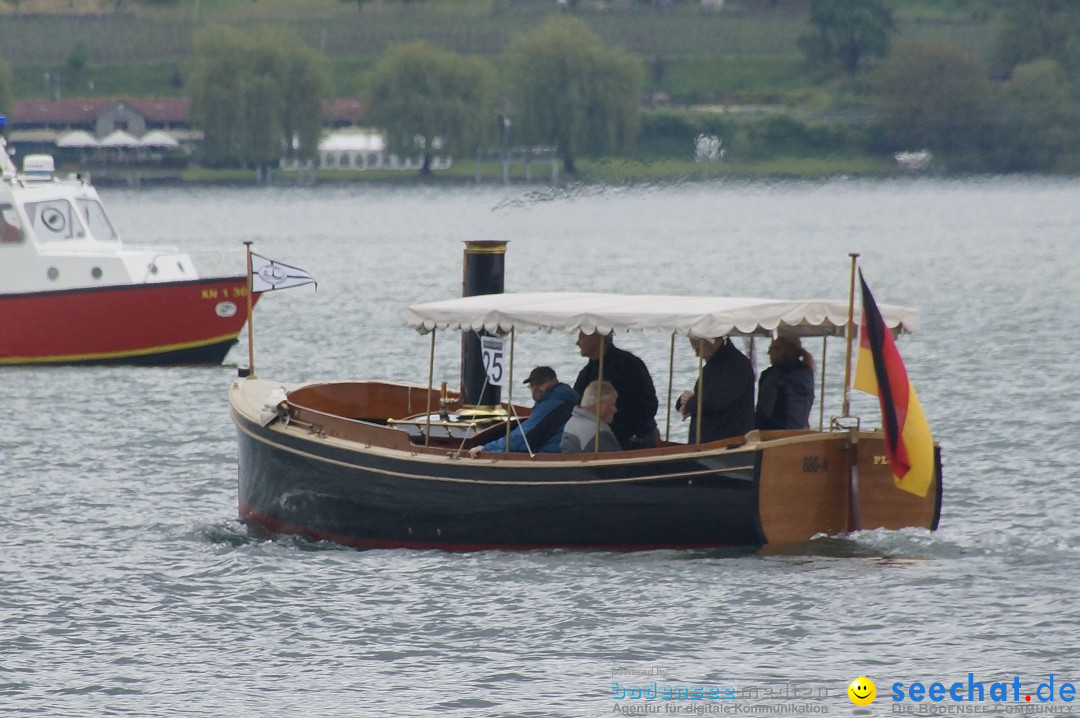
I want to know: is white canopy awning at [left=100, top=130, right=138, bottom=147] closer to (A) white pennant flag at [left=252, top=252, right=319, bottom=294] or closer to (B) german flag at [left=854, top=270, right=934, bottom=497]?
(A) white pennant flag at [left=252, top=252, right=319, bottom=294]

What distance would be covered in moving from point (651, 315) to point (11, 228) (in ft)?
65.0

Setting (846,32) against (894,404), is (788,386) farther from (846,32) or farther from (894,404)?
(846,32)

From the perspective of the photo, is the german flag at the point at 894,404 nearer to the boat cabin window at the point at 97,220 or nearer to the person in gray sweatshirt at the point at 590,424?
the person in gray sweatshirt at the point at 590,424

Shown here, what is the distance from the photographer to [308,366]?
38906 mm

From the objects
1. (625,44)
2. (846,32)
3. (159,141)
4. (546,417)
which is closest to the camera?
(546,417)

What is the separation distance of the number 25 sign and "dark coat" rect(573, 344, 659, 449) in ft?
3.00

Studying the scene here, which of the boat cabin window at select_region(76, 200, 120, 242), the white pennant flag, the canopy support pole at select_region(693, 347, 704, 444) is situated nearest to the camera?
the canopy support pole at select_region(693, 347, 704, 444)

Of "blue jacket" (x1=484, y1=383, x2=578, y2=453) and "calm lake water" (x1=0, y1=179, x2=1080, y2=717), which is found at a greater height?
"blue jacket" (x1=484, y1=383, x2=578, y2=453)

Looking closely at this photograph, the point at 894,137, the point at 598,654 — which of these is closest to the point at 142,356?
the point at 598,654

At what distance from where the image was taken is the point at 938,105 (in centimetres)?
11550

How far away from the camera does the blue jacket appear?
57.7 ft

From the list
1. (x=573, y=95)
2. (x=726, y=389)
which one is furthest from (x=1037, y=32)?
(x=726, y=389)

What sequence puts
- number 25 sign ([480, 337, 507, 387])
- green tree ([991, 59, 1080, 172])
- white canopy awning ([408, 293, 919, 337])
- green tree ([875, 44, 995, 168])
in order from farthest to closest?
green tree ([991, 59, 1080, 172]) → green tree ([875, 44, 995, 168]) → number 25 sign ([480, 337, 507, 387]) → white canopy awning ([408, 293, 919, 337])

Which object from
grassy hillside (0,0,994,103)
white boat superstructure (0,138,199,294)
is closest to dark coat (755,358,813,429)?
white boat superstructure (0,138,199,294)
